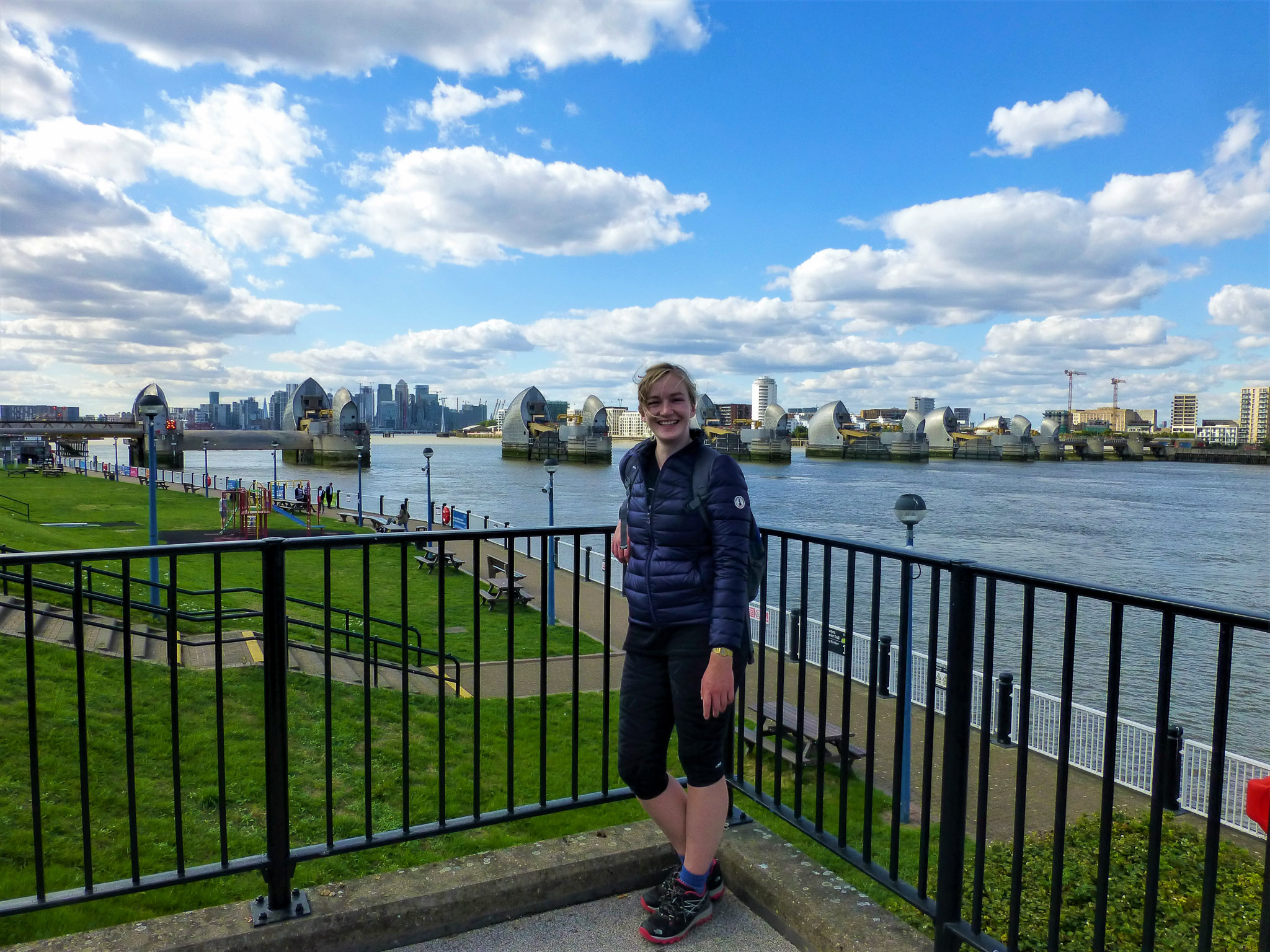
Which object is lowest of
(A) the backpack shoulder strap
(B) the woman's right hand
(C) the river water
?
(C) the river water

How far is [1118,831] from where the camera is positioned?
20.9ft

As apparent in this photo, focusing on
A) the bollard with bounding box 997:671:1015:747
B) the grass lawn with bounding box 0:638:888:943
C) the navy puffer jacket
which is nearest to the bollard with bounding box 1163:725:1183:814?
the bollard with bounding box 997:671:1015:747

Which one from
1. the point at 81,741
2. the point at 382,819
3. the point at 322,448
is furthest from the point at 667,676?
A: the point at 322,448

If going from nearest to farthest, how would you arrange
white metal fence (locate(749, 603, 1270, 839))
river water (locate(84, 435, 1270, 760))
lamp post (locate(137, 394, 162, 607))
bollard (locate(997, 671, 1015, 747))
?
white metal fence (locate(749, 603, 1270, 839)) < bollard (locate(997, 671, 1015, 747)) < lamp post (locate(137, 394, 162, 607)) < river water (locate(84, 435, 1270, 760))

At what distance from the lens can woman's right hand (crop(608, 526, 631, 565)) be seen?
10.4ft

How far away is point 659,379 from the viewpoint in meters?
3.08

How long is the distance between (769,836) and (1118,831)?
172 inches

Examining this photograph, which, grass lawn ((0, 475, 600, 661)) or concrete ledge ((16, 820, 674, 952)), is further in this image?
grass lawn ((0, 475, 600, 661))

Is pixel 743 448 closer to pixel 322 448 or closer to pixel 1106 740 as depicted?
pixel 322 448

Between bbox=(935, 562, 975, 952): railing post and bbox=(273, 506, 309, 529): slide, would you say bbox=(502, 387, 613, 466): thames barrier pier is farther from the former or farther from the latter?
bbox=(935, 562, 975, 952): railing post

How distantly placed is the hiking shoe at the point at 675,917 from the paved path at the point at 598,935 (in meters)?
0.04

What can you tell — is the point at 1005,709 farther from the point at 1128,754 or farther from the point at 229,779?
the point at 229,779

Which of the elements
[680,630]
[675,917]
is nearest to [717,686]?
[680,630]

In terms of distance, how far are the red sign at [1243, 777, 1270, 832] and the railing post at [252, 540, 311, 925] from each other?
112 inches
